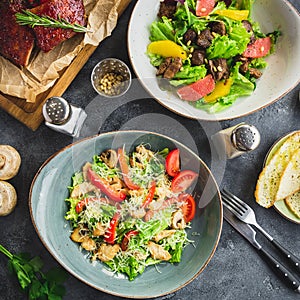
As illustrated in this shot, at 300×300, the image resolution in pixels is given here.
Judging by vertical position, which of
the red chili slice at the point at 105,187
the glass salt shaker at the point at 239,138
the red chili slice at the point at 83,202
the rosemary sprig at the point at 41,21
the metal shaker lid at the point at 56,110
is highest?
the rosemary sprig at the point at 41,21

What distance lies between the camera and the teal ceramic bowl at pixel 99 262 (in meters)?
2.97

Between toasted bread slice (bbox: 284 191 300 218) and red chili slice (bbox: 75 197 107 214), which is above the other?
red chili slice (bbox: 75 197 107 214)

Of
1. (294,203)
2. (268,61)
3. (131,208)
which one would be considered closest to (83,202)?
(131,208)

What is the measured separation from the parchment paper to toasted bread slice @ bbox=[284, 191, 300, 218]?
1634mm

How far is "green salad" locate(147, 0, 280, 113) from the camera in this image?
10.4 feet

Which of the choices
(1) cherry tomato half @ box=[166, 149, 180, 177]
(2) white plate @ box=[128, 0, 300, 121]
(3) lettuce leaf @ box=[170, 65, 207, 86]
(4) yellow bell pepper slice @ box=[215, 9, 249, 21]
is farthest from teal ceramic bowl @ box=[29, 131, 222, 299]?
(4) yellow bell pepper slice @ box=[215, 9, 249, 21]

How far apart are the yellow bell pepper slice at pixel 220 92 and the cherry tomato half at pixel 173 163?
1.33 feet

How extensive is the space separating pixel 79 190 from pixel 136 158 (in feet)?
1.38

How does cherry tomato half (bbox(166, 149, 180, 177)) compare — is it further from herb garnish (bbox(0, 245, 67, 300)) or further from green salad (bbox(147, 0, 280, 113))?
herb garnish (bbox(0, 245, 67, 300))

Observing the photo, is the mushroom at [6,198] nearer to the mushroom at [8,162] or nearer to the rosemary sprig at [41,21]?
the mushroom at [8,162]

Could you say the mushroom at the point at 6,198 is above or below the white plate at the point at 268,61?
below

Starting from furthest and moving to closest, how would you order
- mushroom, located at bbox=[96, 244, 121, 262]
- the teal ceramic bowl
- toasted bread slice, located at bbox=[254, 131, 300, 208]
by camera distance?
toasted bread slice, located at bbox=[254, 131, 300, 208] < mushroom, located at bbox=[96, 244, 121, 262] < the teal ceramic bowl

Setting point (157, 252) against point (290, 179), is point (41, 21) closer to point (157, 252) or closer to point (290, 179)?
point (157, 252)

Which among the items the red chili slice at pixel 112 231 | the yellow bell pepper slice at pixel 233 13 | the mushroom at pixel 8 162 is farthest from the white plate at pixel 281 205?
the mushroom at pixel 8 162
